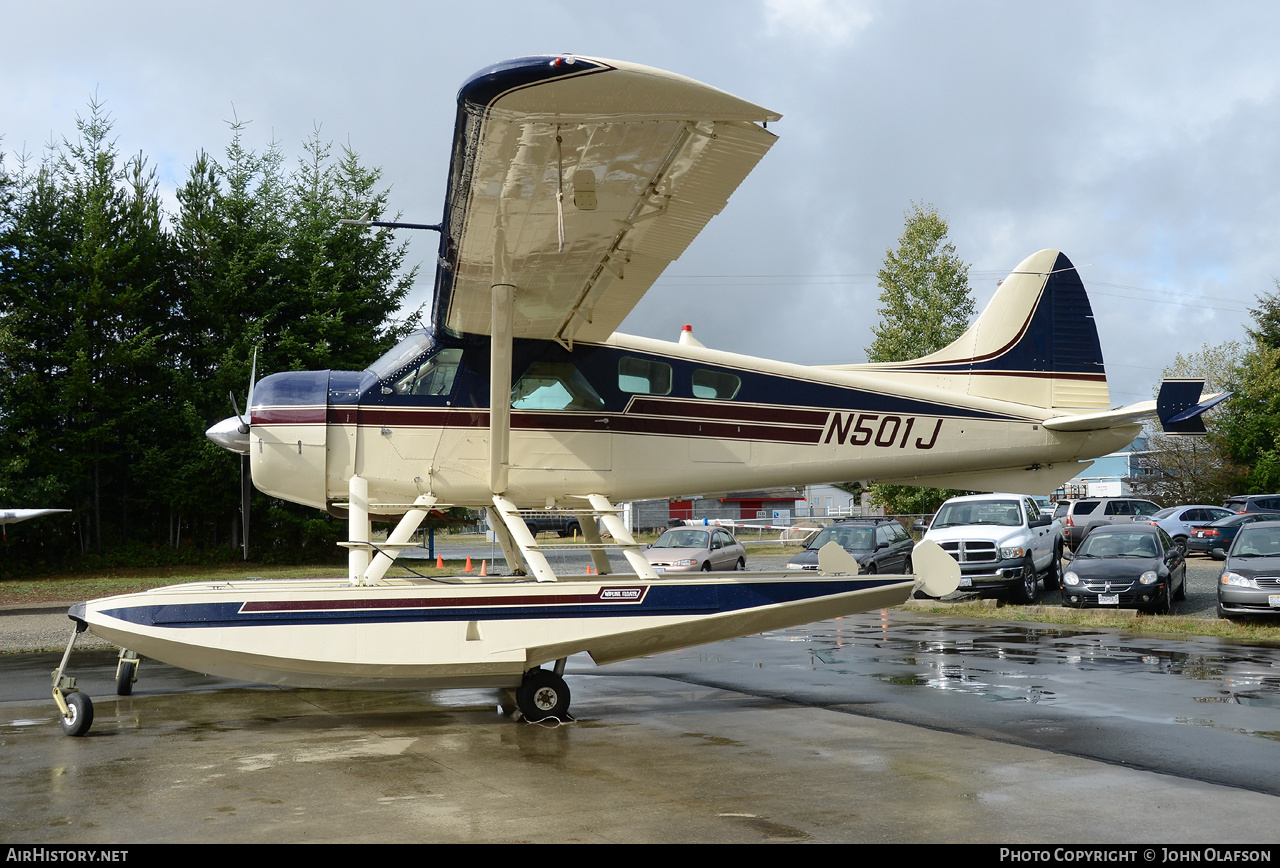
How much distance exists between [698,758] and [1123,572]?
419 inches

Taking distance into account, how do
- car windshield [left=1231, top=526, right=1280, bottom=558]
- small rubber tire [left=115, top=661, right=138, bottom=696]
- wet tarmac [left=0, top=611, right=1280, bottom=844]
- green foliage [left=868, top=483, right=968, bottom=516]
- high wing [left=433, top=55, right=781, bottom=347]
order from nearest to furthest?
wet tarmac [left=0, top=611, right=1280, bottom=844] < high wing [left=433, top=55, right=781, bottom=347] < small rubber tire [left=115, top=661, right=138, bottom=696] < car windshield [left=1231, top=526, right=1280, bottom=558] < green foliage [left=868, top=483, right=968, bottom=516]

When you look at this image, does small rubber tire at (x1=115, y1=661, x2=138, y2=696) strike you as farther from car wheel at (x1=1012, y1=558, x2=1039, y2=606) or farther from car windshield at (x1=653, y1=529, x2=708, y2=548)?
car windshield at (x1=653, y1=529, x2=708, y2=548)

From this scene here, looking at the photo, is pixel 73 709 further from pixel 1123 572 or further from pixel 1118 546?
pixel 1118 546

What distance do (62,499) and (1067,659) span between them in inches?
980

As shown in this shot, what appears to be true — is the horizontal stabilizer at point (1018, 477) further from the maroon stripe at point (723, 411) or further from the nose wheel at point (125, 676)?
the nose wheel at point (125, 676)

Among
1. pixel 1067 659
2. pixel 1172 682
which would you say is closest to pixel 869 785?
pixel 1172 682

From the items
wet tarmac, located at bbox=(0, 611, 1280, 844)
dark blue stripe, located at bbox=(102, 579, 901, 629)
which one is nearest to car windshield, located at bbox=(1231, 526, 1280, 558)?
wet tarmac, located at bbox=(0, 611, 1280, 844)

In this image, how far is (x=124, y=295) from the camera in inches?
977

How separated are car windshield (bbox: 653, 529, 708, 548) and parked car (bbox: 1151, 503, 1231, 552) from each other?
13.6 m

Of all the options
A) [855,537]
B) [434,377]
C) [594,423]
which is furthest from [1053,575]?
[434,377]

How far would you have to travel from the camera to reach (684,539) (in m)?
22.5

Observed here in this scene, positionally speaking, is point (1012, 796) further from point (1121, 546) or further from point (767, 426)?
point (1121, 546)

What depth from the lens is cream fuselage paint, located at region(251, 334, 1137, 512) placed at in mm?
8070

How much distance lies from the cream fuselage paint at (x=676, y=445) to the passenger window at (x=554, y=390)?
0.10m
